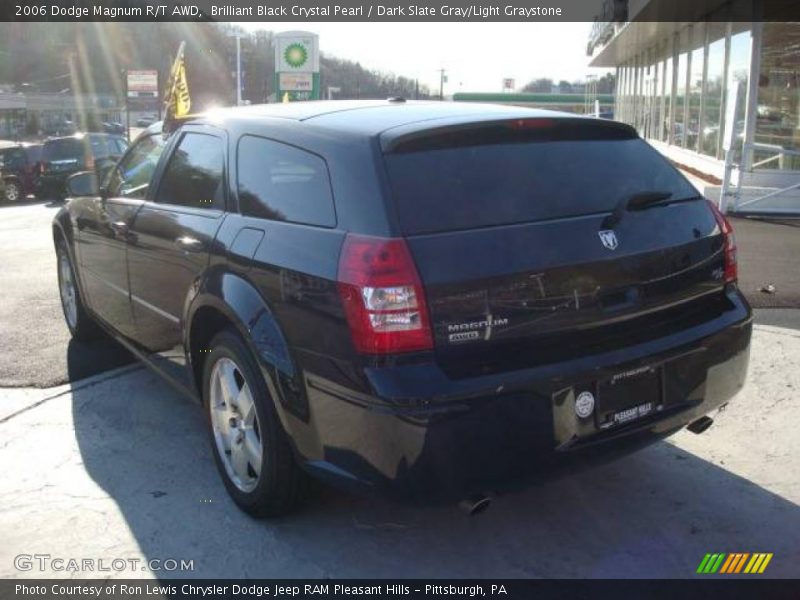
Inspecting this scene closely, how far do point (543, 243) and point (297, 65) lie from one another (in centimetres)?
3170

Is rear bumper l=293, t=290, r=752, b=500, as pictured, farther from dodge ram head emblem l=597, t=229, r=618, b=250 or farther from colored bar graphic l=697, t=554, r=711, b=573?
colored bar graphic l=697, t=554, r=711, b=573

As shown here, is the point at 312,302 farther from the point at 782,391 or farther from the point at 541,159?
the point at 782,391

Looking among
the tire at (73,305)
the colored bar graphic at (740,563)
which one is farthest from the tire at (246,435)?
the tire at (73,305)

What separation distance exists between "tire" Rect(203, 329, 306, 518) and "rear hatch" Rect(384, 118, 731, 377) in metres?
0.88

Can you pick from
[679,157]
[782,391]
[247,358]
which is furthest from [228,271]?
[679,157]

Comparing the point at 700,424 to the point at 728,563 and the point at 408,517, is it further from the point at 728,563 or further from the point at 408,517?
the point at 408,517

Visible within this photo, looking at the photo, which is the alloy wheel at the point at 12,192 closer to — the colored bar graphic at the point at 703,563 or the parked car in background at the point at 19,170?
the parked car in background at the point at 19,170

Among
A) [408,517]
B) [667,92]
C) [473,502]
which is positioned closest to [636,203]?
[473,502]

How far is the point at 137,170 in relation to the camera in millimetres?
4777

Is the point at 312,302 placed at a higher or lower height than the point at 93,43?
lower

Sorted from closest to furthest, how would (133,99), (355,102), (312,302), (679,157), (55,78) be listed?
(312,302) → (355,102) → (679,157) → (133,99) → (55,78)

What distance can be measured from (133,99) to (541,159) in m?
80.4

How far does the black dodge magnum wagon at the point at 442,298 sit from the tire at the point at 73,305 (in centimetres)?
227

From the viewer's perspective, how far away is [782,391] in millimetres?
4559
